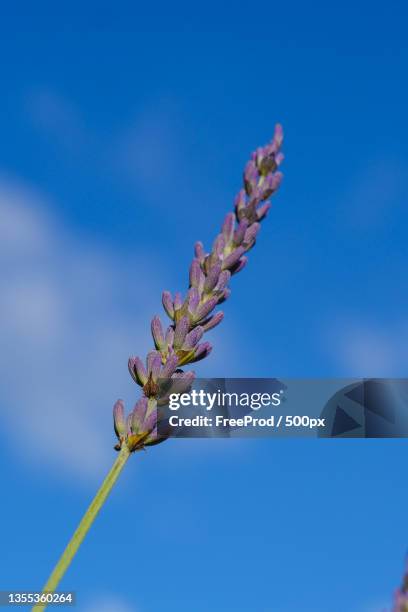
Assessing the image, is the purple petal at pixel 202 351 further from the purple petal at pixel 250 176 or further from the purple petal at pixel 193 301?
the purple petal at pixel 250 176

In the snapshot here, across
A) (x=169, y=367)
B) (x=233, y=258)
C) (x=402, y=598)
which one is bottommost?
(x=402, y=598)

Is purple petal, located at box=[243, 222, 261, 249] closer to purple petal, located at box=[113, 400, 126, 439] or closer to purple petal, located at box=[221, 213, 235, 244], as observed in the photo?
purple petal, located at box=[221, 213, 235, 244]

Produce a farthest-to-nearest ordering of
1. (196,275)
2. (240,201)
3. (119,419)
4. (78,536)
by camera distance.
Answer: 1. (240,201)
2. (196,275)
3. (119,419)
4. (78,536)

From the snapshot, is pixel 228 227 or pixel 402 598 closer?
pixel 402 598

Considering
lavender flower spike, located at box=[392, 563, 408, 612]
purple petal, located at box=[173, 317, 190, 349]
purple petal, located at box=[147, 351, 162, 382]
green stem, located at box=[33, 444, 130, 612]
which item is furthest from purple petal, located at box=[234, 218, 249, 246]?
lavender flower spike, located at box=[392, 563, 408, 612]

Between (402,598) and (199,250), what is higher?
(199,250)

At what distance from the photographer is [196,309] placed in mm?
3131

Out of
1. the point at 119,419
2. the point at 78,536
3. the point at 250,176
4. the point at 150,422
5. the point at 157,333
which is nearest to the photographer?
the point at 78,536

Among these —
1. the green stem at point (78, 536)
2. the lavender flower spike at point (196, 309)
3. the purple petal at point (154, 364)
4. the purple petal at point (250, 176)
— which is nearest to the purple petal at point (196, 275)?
the lavender flower spike at point (196, 309)

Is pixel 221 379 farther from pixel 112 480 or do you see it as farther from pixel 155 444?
pixel 112 480

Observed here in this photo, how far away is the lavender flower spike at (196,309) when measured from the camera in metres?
2.87

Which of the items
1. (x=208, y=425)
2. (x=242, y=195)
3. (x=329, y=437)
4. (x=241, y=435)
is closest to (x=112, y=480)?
(x=242, y=195)

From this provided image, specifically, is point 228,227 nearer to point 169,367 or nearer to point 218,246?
point 218,246

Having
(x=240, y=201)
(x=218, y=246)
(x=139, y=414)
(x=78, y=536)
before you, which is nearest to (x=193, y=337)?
(x=139, y=414)
